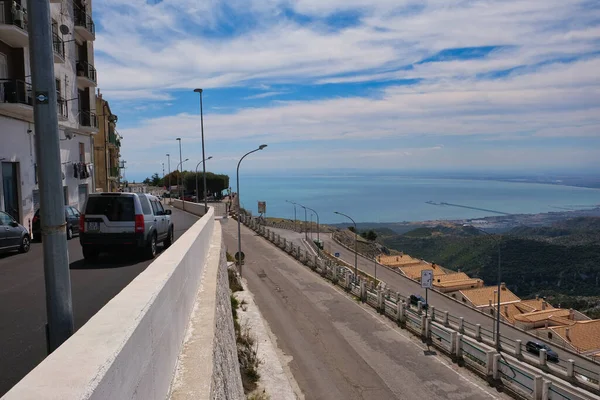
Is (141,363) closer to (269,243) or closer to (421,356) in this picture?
(421,356)

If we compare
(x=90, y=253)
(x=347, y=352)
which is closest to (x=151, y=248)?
(x=90, y=253)

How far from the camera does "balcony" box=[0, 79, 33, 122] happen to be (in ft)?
57.7

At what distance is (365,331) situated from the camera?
83.9 ft

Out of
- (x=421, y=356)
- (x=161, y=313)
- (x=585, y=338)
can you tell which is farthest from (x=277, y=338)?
(x=585, y=338)

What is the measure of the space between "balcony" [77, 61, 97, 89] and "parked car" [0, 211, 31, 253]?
638 inches

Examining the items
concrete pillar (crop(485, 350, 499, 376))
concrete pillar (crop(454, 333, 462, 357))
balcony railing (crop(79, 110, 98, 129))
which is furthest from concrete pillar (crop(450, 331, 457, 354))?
balcony railing (crop(79, 110, 98, 129))

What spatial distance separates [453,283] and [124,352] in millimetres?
80777

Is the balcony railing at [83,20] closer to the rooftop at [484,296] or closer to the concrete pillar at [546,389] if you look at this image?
the concrete pillar at [546,389]

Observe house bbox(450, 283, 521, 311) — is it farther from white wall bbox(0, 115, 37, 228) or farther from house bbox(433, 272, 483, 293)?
white wall bbox(0, 115, 37, 228)

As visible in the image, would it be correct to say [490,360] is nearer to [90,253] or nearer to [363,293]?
[363,293]

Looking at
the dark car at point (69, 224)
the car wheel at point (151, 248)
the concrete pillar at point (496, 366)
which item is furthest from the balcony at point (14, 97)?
the concrete pillar at point (496, 366)

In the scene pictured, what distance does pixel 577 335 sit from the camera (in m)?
52.1

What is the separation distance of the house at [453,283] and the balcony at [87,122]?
59996mm

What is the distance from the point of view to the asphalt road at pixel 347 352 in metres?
18.2
